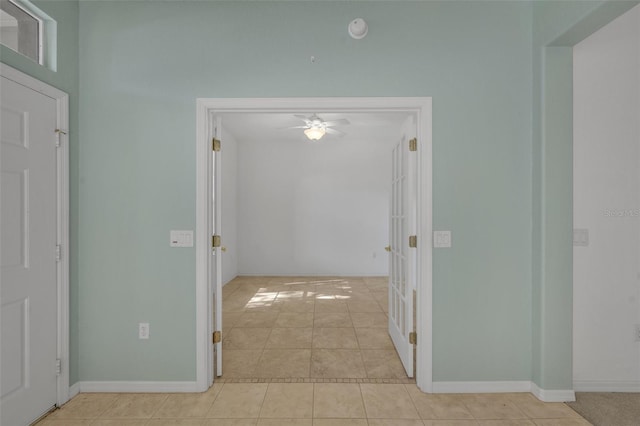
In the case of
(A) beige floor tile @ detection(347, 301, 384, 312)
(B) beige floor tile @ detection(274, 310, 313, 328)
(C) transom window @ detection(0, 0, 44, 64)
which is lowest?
(A) beige floor tile @ detection(347, 301, 384, 312)

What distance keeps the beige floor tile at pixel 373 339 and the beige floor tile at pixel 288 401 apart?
2.98ft

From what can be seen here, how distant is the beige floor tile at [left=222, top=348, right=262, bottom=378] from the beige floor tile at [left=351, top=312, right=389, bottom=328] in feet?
4.22

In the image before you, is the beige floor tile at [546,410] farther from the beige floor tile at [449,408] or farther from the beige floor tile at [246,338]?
the beige floor tile at [246,338]

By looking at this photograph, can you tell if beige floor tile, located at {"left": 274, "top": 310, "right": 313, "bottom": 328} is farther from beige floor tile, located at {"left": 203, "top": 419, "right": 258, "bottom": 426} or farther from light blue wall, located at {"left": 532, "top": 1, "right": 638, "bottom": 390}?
light blue wall, located at {"left": 532, "top": 1, "right": 638, "bottom": 390}

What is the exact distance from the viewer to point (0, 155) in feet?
5.77

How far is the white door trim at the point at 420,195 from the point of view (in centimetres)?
229

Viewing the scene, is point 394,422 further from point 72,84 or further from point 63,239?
point 72,84

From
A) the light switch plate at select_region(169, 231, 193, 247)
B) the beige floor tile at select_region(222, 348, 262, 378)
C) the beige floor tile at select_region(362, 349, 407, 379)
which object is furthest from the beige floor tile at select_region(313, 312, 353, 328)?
the light switch plate at select_region(169, 231, 193, 247)

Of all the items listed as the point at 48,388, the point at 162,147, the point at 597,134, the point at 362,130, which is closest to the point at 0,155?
the point at 162,147

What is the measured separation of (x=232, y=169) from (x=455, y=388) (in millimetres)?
5232

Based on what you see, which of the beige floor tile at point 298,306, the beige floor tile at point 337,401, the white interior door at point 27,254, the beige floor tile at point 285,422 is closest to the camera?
the white interior door at point 27,254

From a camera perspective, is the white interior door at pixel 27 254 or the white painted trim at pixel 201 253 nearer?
the white interior door at pixel 27 254

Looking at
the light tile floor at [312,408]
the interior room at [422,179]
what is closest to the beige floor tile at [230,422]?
the light tile floor at [312,408]

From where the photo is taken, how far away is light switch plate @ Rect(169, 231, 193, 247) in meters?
2.31
